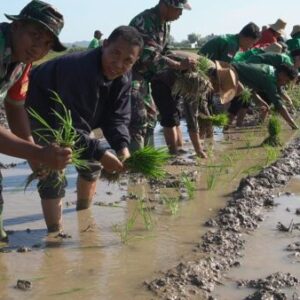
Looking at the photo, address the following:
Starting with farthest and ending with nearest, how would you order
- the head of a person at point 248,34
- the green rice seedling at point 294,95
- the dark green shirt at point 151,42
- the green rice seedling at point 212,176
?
the green rice seedling at point 294,95 → the head of a person at point 248,34 → the dark green shirt at point 151,42 → the green rice seedling at point 212,176

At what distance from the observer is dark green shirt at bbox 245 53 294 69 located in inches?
322

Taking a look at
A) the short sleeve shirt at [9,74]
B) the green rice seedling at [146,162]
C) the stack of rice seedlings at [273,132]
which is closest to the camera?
the short sleeve shirt at [9,74]

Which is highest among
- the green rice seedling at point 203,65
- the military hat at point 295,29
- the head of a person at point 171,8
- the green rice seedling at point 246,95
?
the military hat at point 295,29

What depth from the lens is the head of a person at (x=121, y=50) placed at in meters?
3.55

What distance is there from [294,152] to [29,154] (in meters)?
4.67

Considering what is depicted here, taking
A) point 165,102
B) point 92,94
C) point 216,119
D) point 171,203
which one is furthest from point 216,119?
point 92,94

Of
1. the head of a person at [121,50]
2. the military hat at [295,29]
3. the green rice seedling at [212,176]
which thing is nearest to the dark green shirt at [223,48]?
the green rice seedling at [212,176]

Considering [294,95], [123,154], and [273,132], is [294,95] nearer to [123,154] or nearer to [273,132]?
[273,132]

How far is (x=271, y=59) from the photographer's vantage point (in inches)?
326

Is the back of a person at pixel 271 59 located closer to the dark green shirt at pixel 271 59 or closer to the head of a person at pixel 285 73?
the dark green shirt at pixel 271 59

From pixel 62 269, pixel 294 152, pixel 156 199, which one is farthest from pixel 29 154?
pixel 294 152

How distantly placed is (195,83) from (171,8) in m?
0.73

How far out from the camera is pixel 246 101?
8.28m

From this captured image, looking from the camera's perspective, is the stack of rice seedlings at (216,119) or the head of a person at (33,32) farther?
the stack of rice seedlings at (216,119)
